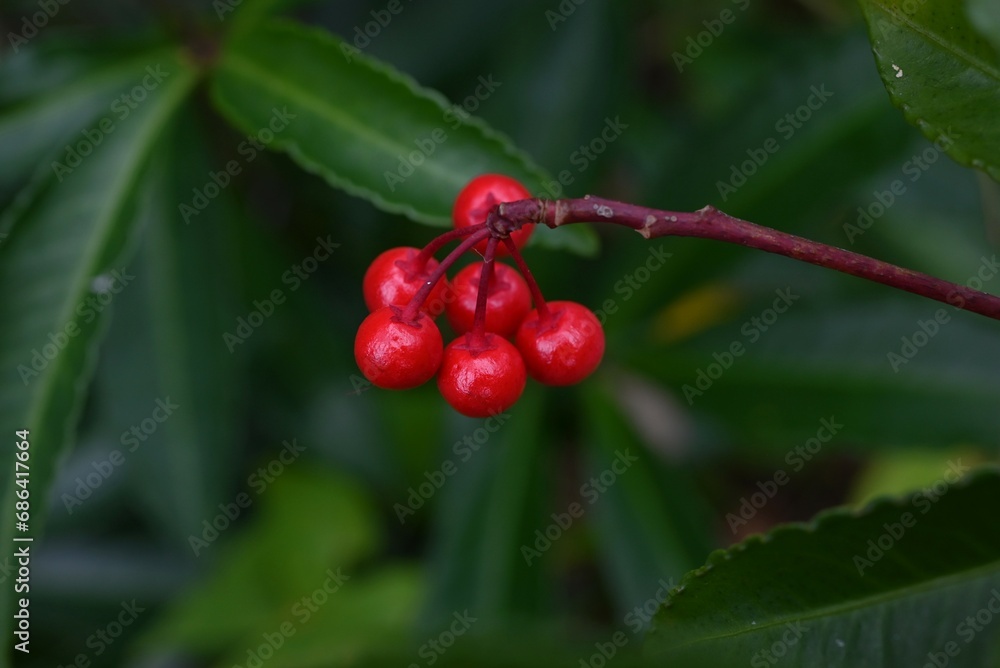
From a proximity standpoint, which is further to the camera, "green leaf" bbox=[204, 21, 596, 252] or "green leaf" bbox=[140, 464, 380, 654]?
"green leaf" bbox=[140, 464, 380, 654]

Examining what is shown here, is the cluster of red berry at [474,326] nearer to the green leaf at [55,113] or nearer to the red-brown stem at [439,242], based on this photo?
the red-brown stem at [439,242]

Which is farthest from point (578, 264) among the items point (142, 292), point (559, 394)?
point (142, 292)

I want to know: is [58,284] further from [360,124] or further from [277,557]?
[277,557]

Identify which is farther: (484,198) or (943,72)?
(484,198)

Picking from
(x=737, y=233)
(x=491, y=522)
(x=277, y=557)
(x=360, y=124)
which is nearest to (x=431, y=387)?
(x=491, y=522)

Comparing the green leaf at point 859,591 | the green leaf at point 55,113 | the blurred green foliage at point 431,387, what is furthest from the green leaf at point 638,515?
the green leaf at point 55,113

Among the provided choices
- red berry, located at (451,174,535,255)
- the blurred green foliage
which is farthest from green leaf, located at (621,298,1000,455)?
red berry, located at (451,174,535,255)

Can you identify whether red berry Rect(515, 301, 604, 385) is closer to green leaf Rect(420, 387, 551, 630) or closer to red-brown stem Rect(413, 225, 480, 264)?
red-brown stem Rect(413, 225, 480, 264)

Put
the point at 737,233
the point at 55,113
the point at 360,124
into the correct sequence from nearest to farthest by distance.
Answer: the point at 737,233
the point at 360,124
the point at 55,113
